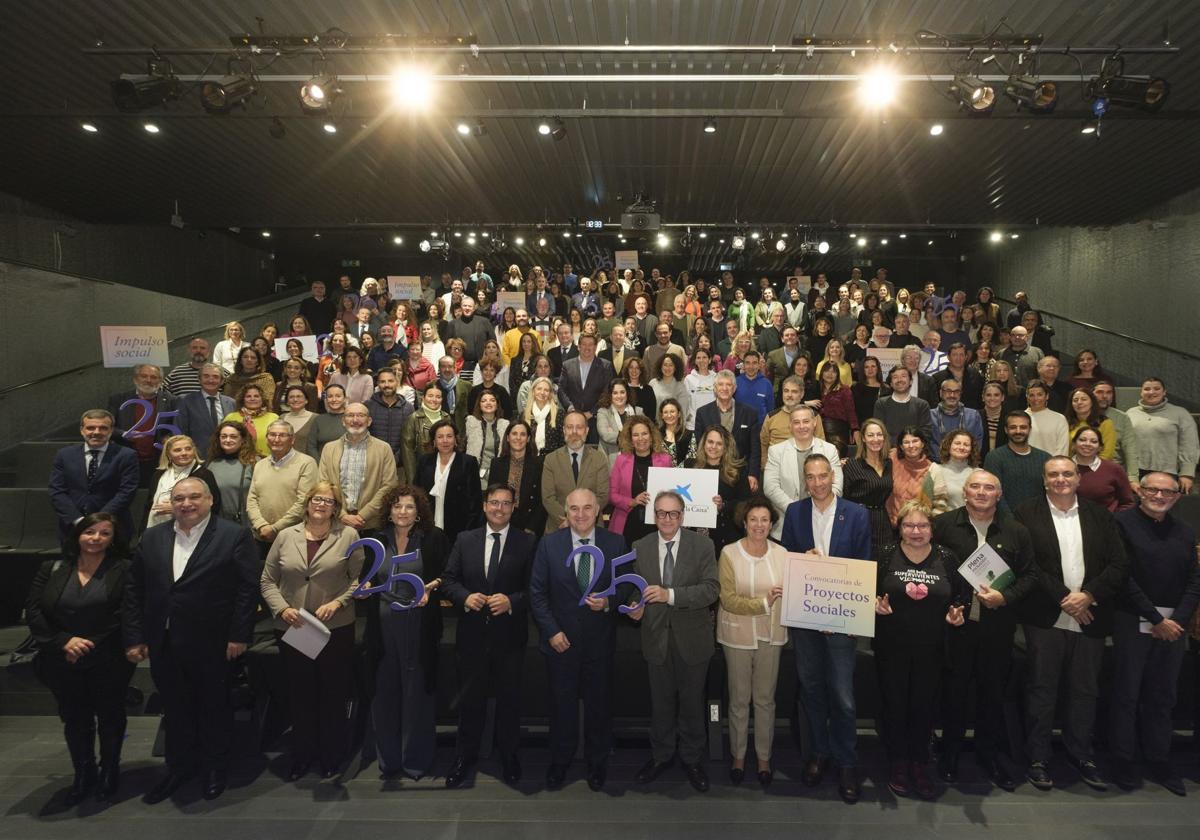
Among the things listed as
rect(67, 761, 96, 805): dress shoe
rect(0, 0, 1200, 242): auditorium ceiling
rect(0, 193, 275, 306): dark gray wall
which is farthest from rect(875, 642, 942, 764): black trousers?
rect(0, 193, 275, 306): dark gray wall

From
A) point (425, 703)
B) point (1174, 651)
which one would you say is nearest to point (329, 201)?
point (425, 703)

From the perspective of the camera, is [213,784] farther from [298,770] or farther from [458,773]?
[458,773]

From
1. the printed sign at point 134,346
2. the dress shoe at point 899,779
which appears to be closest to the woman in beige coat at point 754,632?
the dress shoe at point 899,779

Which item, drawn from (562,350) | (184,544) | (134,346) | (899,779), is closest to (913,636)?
(899,779)

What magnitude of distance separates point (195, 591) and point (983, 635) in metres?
Answer: 4.46

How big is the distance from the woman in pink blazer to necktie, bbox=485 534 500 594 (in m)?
1.09

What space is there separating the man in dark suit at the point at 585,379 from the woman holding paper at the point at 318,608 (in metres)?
2.91

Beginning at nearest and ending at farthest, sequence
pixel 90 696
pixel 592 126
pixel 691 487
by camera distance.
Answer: pixel 90 696
pixel 691 487
pixel 592 126

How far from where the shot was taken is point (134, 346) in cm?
740

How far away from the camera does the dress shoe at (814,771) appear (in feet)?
13.2

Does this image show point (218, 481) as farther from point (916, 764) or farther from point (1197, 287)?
point (1197, 287)

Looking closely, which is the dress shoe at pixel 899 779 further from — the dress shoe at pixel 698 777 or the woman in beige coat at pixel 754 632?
the dress shoe at pixel 698 777

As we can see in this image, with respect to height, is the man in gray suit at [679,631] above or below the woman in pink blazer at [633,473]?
below

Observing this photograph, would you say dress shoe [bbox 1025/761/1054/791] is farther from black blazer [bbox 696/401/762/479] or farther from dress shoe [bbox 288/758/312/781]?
dress shoe [bbox 288/758/312/781]
